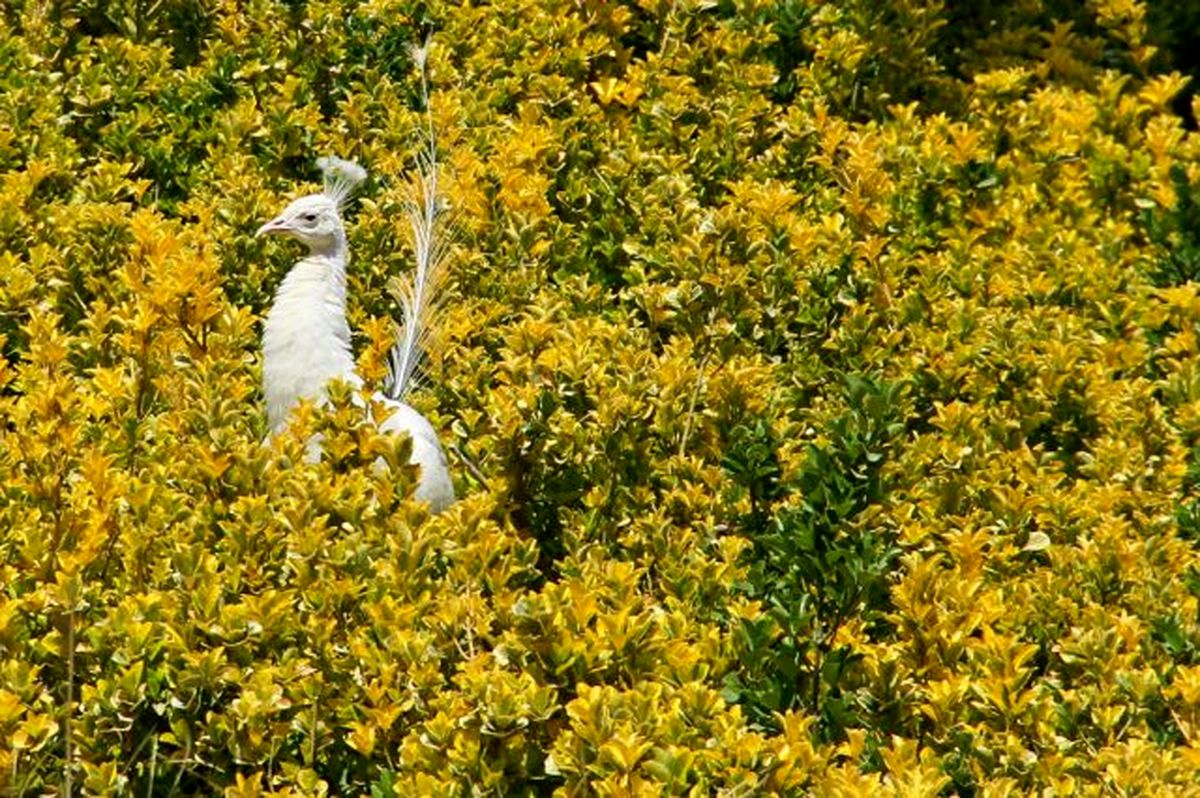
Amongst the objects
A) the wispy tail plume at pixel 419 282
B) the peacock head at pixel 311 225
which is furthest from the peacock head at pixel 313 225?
the wispy tail plume at pixel 419 282

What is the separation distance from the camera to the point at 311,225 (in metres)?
4.58

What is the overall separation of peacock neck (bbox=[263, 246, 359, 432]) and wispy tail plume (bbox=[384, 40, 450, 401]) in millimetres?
153

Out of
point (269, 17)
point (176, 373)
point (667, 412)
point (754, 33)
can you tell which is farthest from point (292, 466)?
point (754, 33)

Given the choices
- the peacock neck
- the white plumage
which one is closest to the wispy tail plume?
the white plumage

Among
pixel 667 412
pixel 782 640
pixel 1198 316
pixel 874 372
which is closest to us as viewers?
pixel 782 640

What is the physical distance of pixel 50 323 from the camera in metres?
4.12

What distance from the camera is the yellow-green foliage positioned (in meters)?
3.35

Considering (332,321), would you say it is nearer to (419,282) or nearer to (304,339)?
(304,339)

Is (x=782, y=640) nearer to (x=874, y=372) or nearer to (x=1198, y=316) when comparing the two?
(x=874, y=372)

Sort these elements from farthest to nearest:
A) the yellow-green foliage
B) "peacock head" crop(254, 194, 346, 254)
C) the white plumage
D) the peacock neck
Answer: "peacock head" crop(254, 194, 346, 254), the peacock neck, the white plumage, the yellow-green foliage

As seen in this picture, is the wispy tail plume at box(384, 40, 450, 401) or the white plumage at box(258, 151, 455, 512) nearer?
the white plumage at box(258, 151, 455, 512)

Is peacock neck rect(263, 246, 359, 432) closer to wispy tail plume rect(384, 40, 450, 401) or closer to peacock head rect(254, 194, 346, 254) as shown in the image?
peacock head rect(254, 194, 346, 254)

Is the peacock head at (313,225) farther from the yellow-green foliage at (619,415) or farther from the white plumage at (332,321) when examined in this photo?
the yellow-green foliage at (619,415)

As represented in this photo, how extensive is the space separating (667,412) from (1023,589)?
2.75 feet
